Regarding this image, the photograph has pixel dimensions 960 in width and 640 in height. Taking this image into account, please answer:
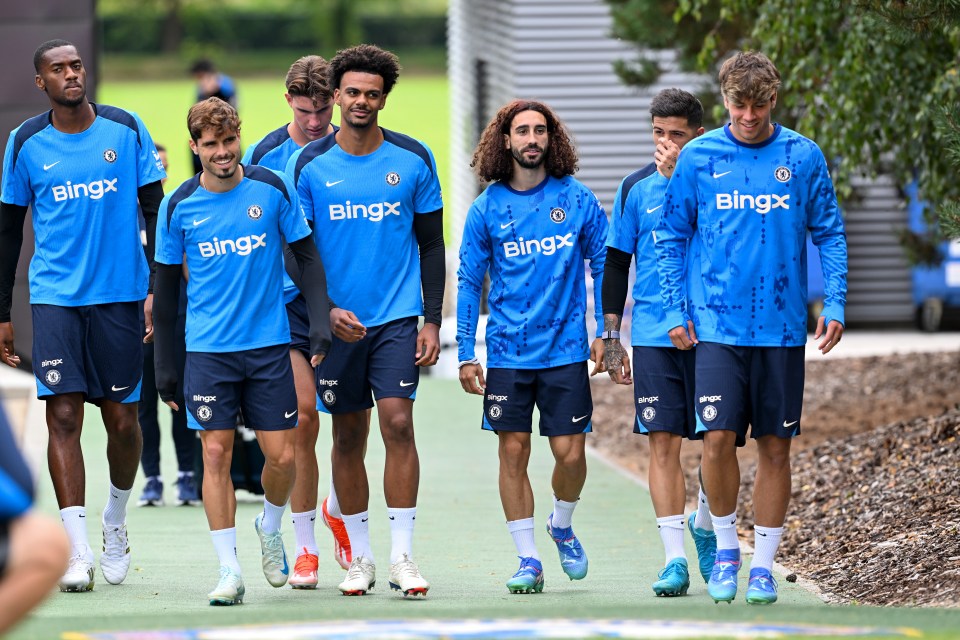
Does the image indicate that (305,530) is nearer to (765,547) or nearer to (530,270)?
(530,270)

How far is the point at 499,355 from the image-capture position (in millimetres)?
7727

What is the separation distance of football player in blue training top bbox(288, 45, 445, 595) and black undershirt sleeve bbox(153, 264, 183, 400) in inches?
26.7

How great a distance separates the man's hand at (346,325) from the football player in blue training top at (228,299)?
12cm

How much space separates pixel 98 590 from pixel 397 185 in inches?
90.2

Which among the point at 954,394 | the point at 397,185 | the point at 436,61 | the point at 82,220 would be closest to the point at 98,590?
the point at 82,220

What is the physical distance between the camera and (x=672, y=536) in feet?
24.7

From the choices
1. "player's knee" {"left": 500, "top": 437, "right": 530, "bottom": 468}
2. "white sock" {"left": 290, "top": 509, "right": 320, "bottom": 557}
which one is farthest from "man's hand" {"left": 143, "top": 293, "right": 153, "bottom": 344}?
"player's knee" {"left": 500, "top": 437, "right": 530, "bottom": 468}

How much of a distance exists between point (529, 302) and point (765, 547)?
1475mm

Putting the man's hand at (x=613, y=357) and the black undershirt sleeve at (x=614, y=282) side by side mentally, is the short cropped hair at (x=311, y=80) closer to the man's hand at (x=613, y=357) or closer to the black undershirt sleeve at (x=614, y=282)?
the black undershirt sleeve at (x=614, y=282)

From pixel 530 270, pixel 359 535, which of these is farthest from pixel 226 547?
pixel 530 270

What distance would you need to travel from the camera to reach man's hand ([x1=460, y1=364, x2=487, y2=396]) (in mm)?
7625

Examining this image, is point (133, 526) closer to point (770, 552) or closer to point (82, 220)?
point (82, 220)

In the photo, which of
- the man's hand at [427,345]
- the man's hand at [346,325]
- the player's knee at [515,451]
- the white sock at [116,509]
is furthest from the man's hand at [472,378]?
the white sock at [116,509]

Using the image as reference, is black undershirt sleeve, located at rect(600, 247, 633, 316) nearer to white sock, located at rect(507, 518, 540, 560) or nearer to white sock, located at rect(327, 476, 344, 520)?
white sock, located at rect(507, 518, 540, 560)
